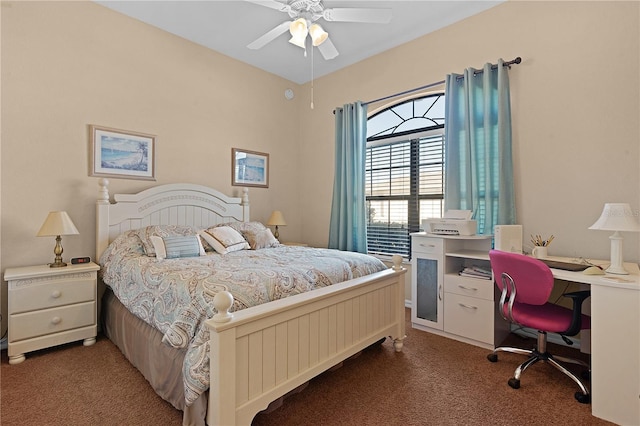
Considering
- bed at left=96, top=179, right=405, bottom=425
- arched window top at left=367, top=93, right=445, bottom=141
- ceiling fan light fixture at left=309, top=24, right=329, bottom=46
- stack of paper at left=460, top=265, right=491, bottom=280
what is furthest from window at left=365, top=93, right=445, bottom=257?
ceiling fan light fixture at left=309, top=24, right=329, bottom=46

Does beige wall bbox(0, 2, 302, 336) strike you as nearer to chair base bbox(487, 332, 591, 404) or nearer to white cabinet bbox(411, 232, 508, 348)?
white cabinet bbox(411, 232, 508, 348)

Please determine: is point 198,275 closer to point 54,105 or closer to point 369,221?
point 54,105

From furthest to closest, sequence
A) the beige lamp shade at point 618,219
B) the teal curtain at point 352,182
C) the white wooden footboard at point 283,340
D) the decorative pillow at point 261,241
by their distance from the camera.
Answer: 1. the teal curtain at point 352,182
2. the decorative pillow at point 261,241
3. the beige lamp shade at point 618,219
4. the white wooden footboard at point 283,340

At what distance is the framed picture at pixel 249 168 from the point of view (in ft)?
13.5

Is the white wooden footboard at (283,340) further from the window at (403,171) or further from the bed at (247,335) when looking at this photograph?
the window at (403,171)

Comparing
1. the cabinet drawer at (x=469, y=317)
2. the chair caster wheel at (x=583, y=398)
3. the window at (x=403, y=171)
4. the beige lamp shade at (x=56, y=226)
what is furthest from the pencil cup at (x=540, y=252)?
the beige lamp shade at (x=56, y=226)

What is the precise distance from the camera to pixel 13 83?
2604mm

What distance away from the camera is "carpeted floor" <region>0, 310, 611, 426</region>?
1.73 m

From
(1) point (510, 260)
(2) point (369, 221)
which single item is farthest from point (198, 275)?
(2) point (369, 221)

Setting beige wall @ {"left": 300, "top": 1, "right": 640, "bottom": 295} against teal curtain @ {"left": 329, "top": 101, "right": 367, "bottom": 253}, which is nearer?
beige wall @ {"left": 300, "top": 1, "right": 640, "bottom": 295}

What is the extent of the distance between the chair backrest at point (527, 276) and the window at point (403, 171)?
1454 mm

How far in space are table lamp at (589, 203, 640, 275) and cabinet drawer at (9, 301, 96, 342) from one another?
12.3 feet

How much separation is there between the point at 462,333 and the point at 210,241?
2.44 m

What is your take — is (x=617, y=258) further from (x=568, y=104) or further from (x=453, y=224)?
(x=568, y=104)
